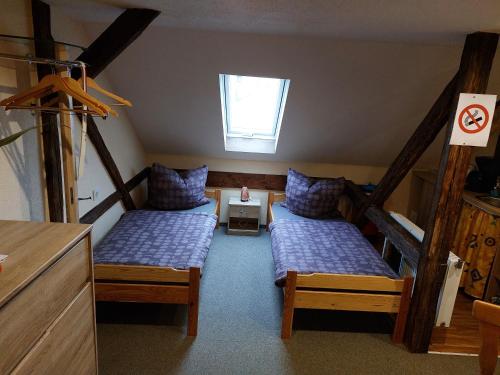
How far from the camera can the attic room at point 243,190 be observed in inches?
57.7

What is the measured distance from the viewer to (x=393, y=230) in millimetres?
2678

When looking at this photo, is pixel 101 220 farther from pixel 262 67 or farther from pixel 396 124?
pixel 396 124

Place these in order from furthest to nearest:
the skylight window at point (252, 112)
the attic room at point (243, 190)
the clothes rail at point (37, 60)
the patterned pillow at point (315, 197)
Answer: the patterned pillow at point (315, 197), the skylight window at point (252, 112), the attic room at point (243, 190), the clothes rail at point (37, 60)

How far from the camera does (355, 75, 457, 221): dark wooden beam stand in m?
2.15

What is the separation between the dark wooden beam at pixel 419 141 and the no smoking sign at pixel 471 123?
22cm

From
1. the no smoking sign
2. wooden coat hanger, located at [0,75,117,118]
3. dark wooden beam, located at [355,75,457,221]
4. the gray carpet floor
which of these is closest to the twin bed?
the gray carpet floor

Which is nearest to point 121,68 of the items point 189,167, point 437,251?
point 189,167

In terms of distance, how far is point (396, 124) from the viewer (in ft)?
10.6

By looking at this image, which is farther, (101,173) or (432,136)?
(101,173)

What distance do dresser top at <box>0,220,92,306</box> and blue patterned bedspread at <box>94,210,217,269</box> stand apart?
3.58 feet

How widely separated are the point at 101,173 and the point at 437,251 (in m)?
2.53

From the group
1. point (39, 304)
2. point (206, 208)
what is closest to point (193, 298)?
point (39, 304)

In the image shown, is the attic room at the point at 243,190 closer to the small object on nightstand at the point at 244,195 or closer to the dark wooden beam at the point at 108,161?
the dark wooden beam at the point at 108,161

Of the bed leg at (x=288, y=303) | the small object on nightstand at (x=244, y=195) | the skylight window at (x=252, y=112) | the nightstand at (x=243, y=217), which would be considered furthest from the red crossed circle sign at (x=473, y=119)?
the small object on nightstand at (x=244, y=195)
